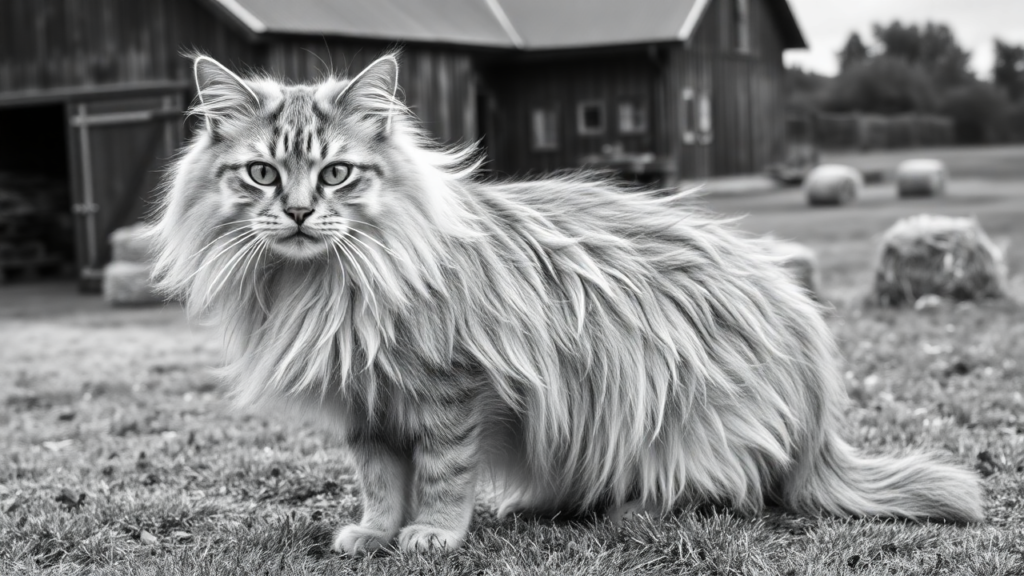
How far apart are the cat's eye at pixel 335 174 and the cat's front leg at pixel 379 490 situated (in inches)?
34.7

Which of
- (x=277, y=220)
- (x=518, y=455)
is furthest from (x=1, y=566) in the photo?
(x=518, y=455)

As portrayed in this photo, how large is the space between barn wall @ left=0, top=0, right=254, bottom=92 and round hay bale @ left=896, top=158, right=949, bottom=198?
15.6m

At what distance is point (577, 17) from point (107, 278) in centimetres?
1213

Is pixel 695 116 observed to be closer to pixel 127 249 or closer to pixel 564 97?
pixel 564 97

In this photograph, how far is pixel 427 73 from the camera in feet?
53.7

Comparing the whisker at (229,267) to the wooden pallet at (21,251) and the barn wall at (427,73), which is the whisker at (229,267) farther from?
the wooden pallet at (21,251)

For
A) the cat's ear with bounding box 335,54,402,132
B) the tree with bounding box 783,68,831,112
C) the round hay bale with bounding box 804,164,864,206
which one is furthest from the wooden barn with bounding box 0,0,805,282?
the tree with bounding box 783,68,831,112

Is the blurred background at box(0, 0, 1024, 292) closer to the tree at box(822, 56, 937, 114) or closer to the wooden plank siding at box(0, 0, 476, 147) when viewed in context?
the wooden plank siding at box(0, 0, 476, 147)

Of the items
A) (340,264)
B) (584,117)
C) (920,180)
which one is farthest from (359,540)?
(920,180)

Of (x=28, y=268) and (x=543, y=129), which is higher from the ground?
(x=543, y=129)

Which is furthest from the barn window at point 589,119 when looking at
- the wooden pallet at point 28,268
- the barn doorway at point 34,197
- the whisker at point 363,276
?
the whisker at point 363,276

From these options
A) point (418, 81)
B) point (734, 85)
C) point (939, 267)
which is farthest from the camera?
point (734, 85)

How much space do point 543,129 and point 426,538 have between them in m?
19.2

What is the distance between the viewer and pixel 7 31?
1498 centimetres
